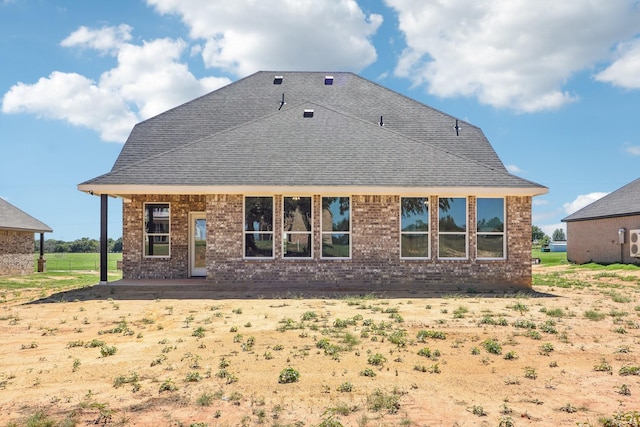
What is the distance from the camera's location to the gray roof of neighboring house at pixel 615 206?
2889 centimetres

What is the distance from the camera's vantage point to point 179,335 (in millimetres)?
8977

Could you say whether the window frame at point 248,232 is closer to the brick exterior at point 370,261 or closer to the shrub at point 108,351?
the brick exterior at point 370,261

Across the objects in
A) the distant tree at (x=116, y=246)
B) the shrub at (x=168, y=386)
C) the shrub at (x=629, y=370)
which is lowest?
the shrub at (x=629, y=370)

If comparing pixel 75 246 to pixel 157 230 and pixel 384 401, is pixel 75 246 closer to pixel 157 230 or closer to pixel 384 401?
pixel 157 230

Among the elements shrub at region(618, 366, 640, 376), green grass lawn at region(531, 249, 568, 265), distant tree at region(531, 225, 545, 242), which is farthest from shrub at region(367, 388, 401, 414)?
distant tree at region(531, 225, 545, 242)

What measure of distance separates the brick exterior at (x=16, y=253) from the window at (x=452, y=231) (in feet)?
75.1

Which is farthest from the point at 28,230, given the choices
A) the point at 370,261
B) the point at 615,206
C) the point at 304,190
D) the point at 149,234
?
the point at 615,206

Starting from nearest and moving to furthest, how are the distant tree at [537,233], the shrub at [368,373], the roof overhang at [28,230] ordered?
the shrub at [368,373], the roof overhang at [28,230], the distant tree at [537,233]

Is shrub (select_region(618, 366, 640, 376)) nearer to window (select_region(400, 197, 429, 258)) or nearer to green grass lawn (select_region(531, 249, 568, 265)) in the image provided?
window (select_region(400, 197, 429, 258))

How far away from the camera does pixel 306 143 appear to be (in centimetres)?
1736

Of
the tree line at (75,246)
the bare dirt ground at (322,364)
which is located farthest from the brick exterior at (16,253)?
the tree line at (75,246)

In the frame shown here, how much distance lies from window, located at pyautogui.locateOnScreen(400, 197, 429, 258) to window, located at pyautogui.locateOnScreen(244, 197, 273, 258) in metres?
4.05

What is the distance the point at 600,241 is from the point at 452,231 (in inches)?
819

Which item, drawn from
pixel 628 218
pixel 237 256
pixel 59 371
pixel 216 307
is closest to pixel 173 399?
pixel 59 371
